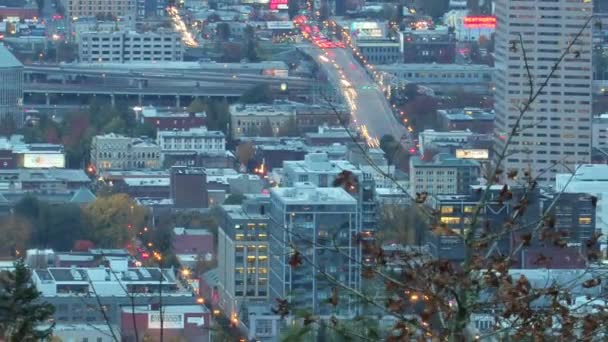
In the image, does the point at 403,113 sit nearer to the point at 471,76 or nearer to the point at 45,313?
the point at 471,76

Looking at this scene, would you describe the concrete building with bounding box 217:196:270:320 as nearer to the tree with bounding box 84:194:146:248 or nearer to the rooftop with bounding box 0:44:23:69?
the tree with bounding box 84:194:146:248

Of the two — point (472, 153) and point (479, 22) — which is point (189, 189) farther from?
point (479, 22)

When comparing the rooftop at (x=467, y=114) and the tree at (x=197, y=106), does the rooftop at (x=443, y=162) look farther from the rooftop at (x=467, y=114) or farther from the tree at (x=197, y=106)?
the tree at (x=197, y=106)

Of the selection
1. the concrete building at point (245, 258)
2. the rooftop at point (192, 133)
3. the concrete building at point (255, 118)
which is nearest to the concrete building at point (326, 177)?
the concrete building at point (245, 258)

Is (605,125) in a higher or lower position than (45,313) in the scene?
lower

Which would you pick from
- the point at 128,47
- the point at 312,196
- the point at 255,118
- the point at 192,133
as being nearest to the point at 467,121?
the point at 255,118

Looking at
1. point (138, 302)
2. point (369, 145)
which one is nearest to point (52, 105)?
point (369, 145)

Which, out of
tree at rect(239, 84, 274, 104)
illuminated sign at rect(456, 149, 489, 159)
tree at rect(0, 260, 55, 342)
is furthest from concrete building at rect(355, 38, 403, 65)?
tree at rect(0, 260, 55, 342)
